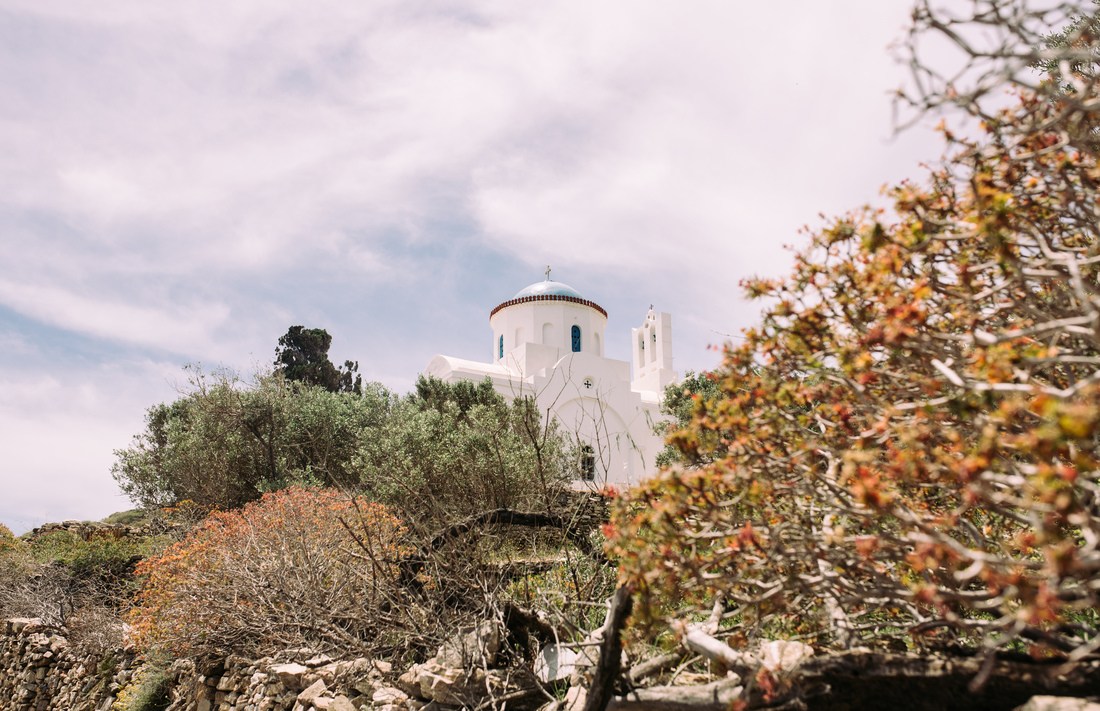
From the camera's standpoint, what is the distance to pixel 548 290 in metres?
31.3

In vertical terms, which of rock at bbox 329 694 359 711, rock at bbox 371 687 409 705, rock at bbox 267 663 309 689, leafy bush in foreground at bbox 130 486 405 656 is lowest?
rock at bbox 329 694 359 711

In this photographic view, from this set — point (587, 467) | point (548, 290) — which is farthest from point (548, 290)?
point (587, 467)

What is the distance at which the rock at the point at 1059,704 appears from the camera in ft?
8.76

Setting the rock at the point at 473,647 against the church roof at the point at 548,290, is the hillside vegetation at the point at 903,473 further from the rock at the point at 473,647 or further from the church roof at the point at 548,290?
the church roof at the point at 548,290

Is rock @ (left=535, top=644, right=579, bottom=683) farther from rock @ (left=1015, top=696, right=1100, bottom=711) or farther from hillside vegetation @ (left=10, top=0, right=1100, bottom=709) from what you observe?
rock @ (left=1015, top=696, right=1100, bottom=711)

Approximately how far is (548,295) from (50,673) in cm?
2110

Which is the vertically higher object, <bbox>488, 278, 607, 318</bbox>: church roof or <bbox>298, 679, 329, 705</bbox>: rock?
<bbox>488, 278, 607, 318</bbox>: church roof

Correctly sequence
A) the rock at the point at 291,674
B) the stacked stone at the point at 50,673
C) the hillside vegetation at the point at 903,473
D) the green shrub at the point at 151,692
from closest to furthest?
the hillside vegetation at the point at 903,473 < the rock at the point at 291,674 < the green shrub at the point at 151,692 < the stacked stone at the point at 50,673

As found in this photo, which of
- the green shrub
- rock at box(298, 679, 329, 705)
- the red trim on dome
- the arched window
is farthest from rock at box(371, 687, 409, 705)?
the red trim on dome

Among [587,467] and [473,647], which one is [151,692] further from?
[473,647]

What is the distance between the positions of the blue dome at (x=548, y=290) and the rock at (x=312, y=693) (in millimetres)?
24784

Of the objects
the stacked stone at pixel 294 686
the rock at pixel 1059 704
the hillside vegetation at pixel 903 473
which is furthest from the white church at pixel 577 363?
the rock at pixel 1059 704

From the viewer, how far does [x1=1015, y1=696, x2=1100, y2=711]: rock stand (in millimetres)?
2670

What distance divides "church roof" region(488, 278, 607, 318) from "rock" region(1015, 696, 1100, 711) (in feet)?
93.4
